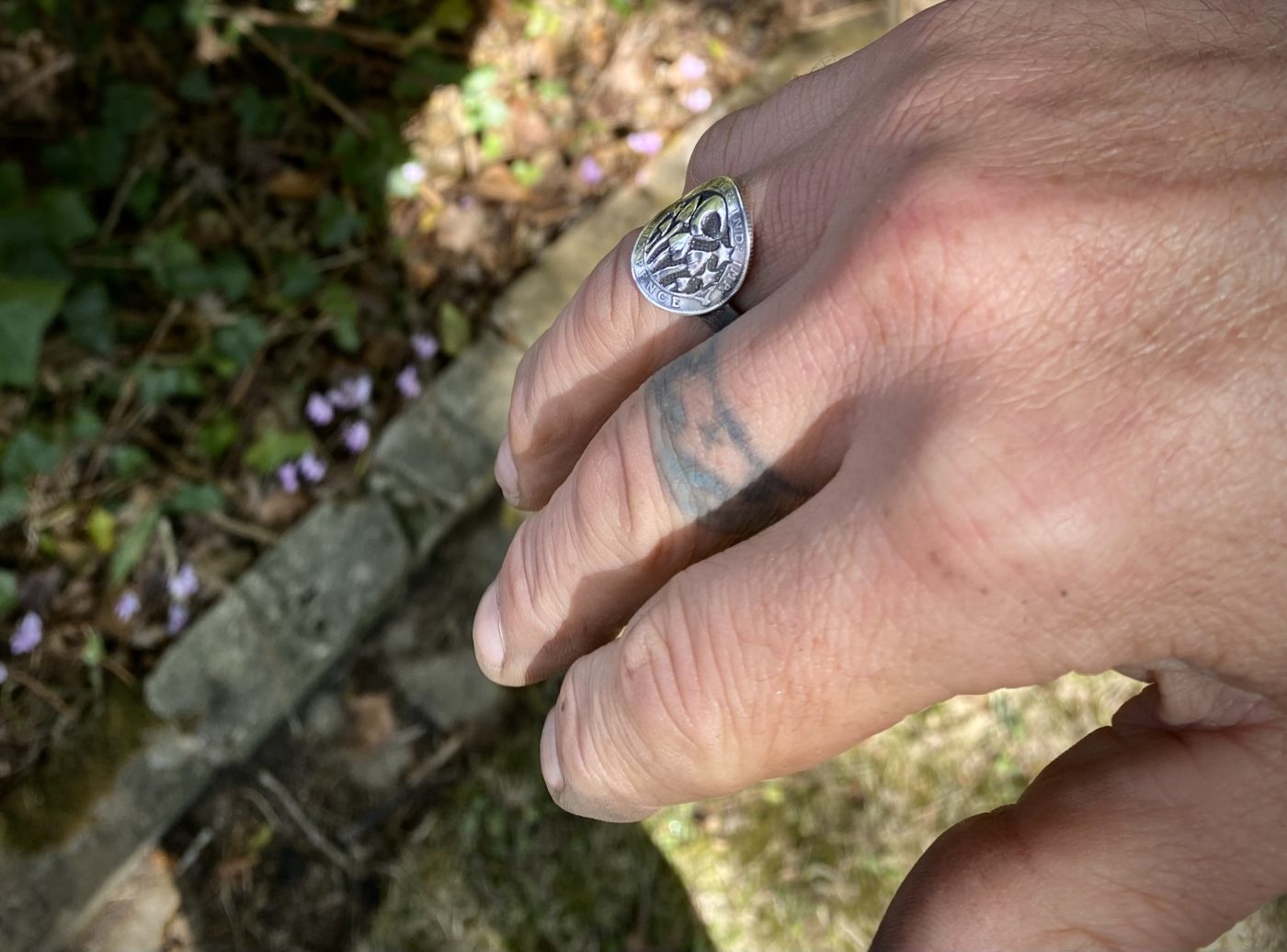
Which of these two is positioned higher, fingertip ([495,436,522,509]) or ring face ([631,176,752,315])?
ring face ([631,176,752,315])

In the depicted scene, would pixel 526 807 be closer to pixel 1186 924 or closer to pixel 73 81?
pixel 1186 924

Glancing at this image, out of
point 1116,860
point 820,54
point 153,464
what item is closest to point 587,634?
point 1116,860

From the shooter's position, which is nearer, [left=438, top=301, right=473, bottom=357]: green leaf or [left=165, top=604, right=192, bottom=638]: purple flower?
[left=165, top=604, right=192, bottom=638]: purple flower

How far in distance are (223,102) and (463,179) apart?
2.40 ft

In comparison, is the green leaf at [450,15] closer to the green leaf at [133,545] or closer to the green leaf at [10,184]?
the green leaf at [10,184]

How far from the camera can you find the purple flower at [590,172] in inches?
119

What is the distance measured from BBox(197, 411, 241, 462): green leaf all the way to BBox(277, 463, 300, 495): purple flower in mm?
149

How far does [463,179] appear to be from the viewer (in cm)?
296

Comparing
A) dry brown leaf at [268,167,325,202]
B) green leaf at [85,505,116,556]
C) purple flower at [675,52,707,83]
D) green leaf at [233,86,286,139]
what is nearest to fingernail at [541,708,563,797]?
green leaf at [85,505,116,556]

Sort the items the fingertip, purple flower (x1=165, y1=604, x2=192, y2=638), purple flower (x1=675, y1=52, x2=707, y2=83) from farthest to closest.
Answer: purple flower (x1=675, y1=52, x2=707, y2=83), purple flower (x1=165, y1=604, x2=192, y2=638), the fingertip

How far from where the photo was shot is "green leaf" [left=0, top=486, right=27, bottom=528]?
2355mm

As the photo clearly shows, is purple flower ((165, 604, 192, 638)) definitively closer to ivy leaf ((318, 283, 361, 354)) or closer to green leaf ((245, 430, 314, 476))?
green leaf ((245, 430, 314, 476))

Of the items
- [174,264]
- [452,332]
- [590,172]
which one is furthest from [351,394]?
[590,172]

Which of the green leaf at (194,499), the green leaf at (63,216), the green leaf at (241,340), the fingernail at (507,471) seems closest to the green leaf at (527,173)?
the green leaf at (241,340)
